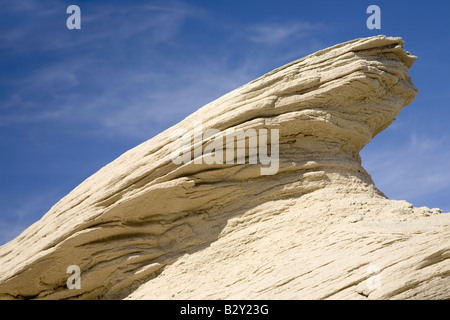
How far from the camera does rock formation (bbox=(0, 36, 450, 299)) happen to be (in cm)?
1327

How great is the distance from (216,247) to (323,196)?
3136 millimetres

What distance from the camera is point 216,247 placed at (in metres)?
13.9

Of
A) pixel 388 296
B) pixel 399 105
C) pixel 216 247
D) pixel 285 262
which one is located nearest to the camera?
pixel 388 296

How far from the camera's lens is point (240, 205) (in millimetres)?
14586

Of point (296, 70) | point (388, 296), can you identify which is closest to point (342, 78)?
point (296, 70)

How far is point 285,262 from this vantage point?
41.5 feet

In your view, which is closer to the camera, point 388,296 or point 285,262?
point 388,296

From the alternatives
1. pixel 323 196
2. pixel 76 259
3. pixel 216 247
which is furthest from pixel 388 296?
pixel 76 259

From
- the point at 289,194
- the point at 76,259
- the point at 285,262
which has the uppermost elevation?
the point at 289,194

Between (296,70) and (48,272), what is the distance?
29.7ft

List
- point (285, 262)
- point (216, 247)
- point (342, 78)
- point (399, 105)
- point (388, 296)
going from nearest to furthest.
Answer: point (388, 296)
point (285, 262)
point (216, 247)
point (342, 78)
point (399, 105)

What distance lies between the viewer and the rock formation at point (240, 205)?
13266 millimetres
